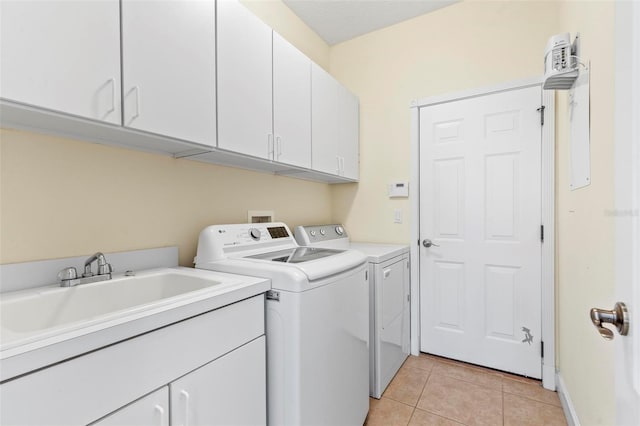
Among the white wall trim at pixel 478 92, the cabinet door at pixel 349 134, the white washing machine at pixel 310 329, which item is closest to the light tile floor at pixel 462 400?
the white washing machine at pixel 310 329

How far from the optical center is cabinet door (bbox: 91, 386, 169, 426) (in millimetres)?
717

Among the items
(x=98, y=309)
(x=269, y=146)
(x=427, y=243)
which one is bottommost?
(x=98, y=309)

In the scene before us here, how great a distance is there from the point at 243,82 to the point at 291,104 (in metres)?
0.41

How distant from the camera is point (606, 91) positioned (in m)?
1.03

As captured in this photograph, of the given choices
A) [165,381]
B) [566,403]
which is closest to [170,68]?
[165,381]

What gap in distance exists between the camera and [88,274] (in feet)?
3.66

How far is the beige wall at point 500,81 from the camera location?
110 cm

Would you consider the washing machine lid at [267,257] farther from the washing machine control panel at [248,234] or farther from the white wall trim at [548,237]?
the white wall trim at [548,237]

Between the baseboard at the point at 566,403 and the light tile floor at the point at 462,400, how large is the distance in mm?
42

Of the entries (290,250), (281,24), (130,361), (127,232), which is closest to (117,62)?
(127,232)

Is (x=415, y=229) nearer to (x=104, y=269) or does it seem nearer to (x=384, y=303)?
(x=384, y=303)

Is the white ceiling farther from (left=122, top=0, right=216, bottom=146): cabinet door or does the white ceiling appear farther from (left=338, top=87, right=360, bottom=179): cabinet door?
(left=122, top=0, right=216, bottom=146): cabinet door

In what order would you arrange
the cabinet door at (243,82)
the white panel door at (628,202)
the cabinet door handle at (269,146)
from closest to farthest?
the white panel door at (628,202)
the cabinet door at (243,82)
the cabinet door handle at (269,146)

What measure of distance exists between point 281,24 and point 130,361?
242cm
